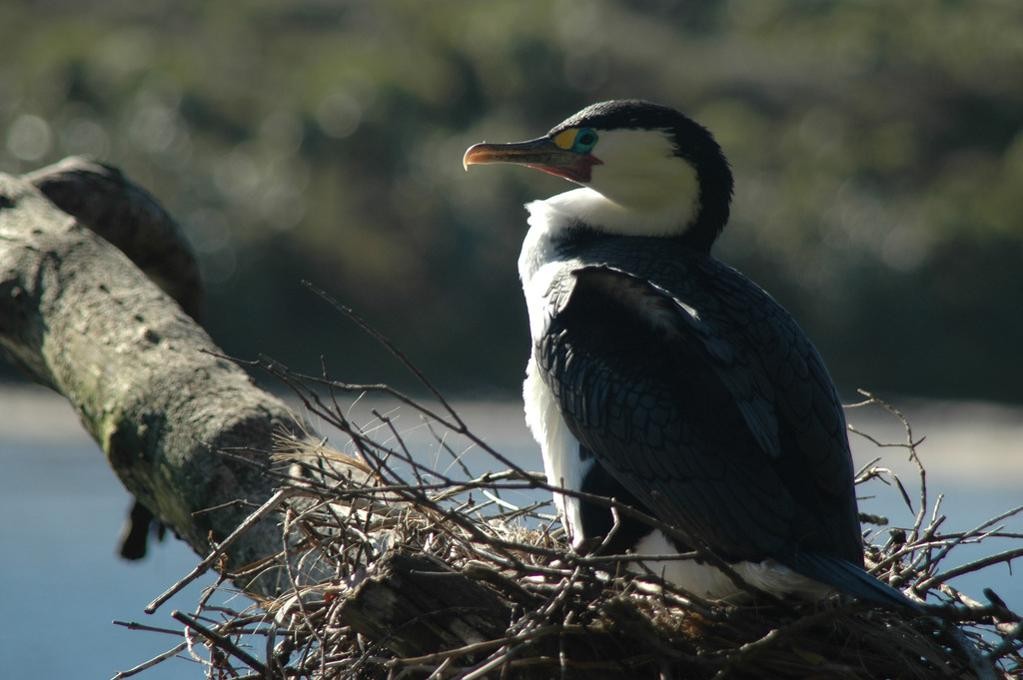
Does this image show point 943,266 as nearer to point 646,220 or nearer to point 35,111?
point 35,111

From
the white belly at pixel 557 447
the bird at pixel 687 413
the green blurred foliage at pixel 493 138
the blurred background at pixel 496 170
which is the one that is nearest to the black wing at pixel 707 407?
the bird at pixel 687 413

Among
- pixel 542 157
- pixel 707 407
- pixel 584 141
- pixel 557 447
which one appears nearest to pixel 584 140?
pixel 584 141

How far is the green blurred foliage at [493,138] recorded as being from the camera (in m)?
20.3

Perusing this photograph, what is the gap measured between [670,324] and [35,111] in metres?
22.2

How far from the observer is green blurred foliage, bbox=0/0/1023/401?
20.3m

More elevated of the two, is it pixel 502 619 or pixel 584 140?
pixel 584 140

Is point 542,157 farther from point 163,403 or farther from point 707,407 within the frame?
point 163,403

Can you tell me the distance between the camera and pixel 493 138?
2486cm

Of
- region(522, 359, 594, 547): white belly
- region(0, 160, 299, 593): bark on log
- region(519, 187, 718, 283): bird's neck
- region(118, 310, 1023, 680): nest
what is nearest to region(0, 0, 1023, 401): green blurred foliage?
region(0, 160, 299, 593): bark on log

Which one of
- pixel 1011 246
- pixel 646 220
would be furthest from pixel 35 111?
pixel 646 220

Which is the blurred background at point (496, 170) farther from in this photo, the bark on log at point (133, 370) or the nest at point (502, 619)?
the nest at point (502, 619)

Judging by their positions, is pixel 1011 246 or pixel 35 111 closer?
pixel 1011 246

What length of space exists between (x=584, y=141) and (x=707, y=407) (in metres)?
1.38

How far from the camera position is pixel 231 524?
4957 millimetres
